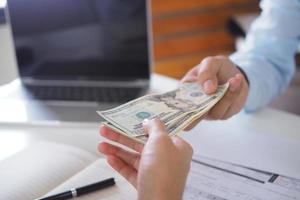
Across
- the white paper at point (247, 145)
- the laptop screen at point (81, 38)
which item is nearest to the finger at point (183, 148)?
the white paper at point (247, 145)

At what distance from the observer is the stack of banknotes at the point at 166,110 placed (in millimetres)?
608

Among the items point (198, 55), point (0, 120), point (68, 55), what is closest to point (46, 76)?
point (68, 55)

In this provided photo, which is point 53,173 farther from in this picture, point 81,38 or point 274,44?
point 274,44

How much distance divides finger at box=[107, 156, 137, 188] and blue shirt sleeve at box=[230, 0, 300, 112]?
0.45 metres

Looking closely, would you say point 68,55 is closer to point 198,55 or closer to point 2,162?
point 2,162

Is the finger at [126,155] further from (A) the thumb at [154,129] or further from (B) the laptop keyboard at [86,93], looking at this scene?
(B) the laptop keyboard at [86,93]

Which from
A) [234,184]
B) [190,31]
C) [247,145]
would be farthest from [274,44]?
[190,31]

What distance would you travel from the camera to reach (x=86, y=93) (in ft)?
3.24

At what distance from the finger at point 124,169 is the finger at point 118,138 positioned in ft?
0.10

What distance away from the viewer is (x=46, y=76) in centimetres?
108

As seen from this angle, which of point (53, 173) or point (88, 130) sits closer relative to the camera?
point (53, 173)

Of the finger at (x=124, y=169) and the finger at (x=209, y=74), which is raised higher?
the finger at (x=209, y=74)

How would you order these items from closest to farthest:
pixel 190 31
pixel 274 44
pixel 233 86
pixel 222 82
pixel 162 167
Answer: pixel 162 167, pixel 233 86, pixel 222 82, pixel 274 44, pixel 190 31

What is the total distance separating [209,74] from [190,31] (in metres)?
1.57
